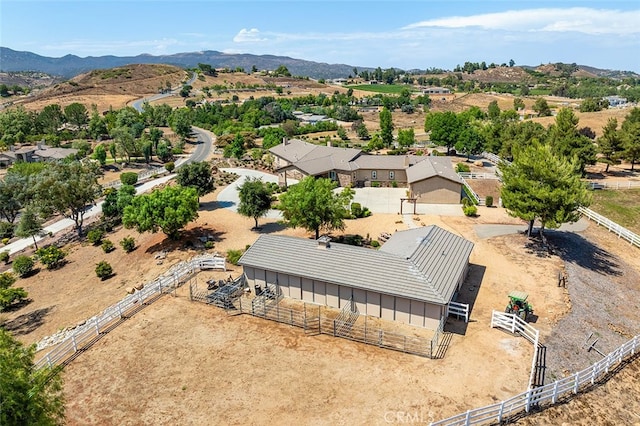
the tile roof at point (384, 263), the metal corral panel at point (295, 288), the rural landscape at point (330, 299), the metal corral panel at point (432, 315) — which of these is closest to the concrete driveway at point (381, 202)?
the rural landscape at point (330, 299)

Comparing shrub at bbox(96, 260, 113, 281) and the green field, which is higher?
the green field

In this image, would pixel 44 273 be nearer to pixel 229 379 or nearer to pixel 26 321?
pixel 26 321

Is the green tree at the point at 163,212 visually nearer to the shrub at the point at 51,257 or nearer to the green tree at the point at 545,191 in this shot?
the shrub at the point at 51,257

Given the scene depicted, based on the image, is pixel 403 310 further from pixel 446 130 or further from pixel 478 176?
pixel 446 130

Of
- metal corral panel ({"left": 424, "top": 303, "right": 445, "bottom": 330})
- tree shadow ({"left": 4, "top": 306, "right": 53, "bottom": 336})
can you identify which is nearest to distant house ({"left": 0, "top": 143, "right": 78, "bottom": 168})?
tree shadow ({"left": 4, "top": 306, "right": 53, "bottom": 336})

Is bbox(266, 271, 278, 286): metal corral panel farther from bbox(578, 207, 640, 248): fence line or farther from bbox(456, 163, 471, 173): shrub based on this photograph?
bbox(456, 163, 471, 173): shrub

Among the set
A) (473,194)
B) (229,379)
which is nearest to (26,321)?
(229,379)
